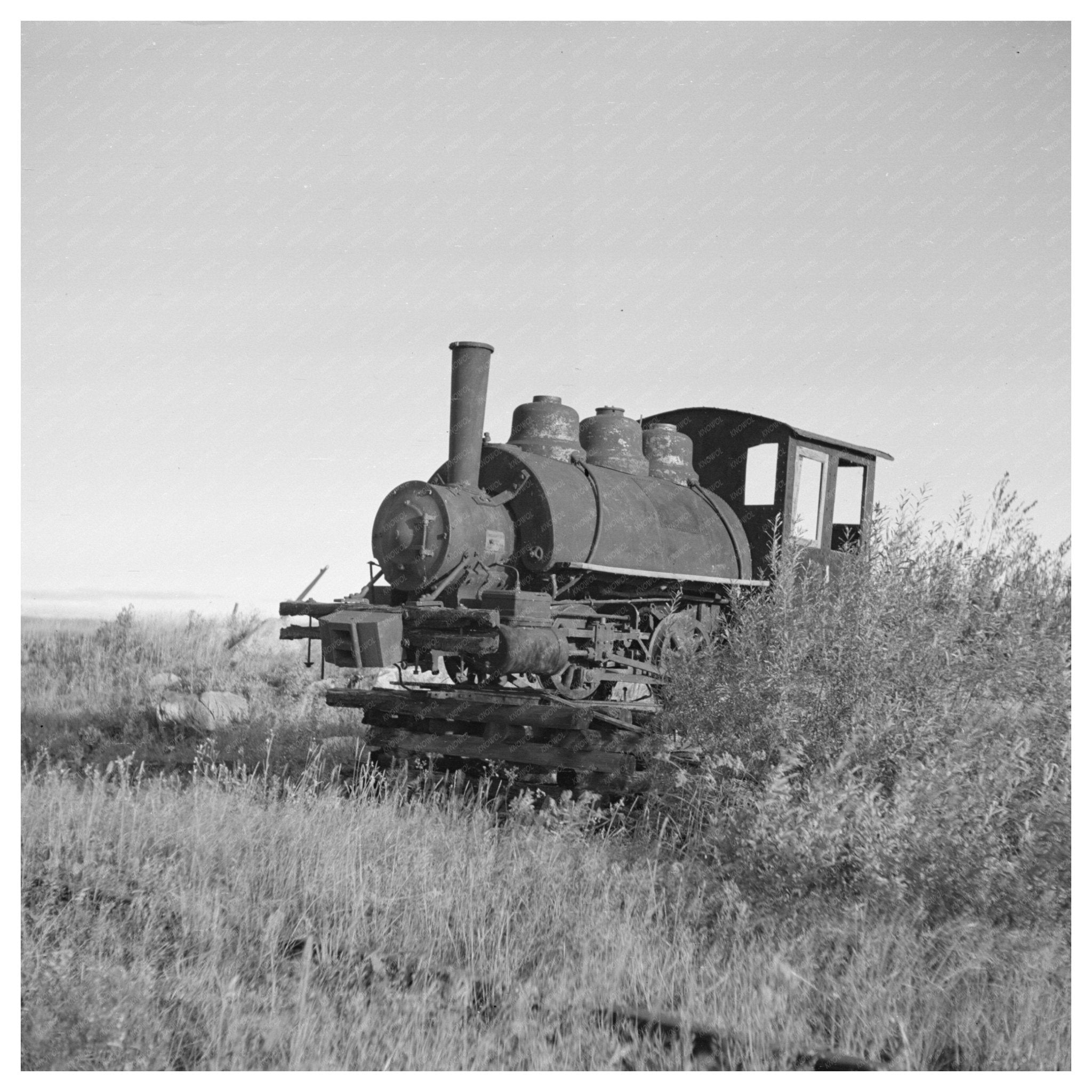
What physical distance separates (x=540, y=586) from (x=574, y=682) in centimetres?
83

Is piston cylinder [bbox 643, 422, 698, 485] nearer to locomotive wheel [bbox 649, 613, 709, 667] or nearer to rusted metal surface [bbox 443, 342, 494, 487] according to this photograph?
locomotive wheel [bbox 649, 613, 709, 667]

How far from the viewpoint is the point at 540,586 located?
8.40m

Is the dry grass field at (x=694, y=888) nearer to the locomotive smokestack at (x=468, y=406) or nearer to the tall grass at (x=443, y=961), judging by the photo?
the tall grass at (x=443, y=961)

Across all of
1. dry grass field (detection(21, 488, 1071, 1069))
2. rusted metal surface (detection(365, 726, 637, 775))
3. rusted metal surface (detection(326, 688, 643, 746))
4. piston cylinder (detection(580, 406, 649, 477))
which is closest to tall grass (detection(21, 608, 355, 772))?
rusted metal surface (detection(326, 688, 643, 746))

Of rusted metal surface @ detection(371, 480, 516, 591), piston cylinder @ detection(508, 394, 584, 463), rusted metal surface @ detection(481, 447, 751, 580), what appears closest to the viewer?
rusted metal surface @ detection(371, 480, 516, 591)

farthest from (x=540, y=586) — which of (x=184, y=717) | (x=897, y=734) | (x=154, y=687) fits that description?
(x=154, y=687)

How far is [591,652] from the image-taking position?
8398 mm

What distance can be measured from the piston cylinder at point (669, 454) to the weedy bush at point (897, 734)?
323 centimetres

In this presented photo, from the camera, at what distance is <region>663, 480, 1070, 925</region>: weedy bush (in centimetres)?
500

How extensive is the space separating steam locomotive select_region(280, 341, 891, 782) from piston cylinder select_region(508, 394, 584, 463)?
2 centimetres

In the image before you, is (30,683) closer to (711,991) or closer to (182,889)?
(182,889)

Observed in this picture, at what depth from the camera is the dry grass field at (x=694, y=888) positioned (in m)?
3.99

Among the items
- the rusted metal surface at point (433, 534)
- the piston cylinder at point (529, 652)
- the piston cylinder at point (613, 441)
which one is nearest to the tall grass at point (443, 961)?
the piston cylinder at point (529, 652)

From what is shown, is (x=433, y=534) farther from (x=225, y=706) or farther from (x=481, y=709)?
(x=225, y=706)
